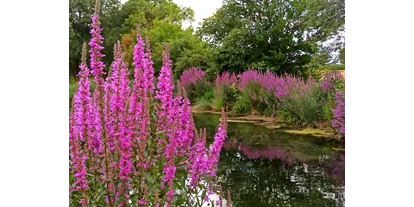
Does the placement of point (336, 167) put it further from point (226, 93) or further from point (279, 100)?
point (226, 93)

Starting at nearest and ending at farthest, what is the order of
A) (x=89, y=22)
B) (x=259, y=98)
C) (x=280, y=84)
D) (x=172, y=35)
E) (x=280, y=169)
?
1. (x=280, y=169)
2. (x=280, y=84)
3. (x=259, y=98)
4. (x=172, y=35)
5. (x=89, y=22)

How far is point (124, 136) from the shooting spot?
1.03m

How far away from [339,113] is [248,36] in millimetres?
3917

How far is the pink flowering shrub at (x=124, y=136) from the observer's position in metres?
0.92

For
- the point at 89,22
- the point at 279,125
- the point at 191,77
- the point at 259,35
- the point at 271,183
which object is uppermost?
the point at 89,22

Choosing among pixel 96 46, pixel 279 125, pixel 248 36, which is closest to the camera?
pixel 96 46

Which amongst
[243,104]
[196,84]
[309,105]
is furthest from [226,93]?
[309,105]

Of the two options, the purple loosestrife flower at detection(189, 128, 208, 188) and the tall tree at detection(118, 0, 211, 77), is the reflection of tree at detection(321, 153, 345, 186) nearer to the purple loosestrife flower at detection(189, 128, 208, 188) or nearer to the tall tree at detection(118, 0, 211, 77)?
the purple loosestrife flower at detection(189, 128, 208, 188)

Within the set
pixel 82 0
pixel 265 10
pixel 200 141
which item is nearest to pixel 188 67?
pixel 265 10

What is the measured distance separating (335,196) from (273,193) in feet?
1.50

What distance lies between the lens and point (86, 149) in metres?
1.06

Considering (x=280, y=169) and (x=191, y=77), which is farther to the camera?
(x=191, y=77)
